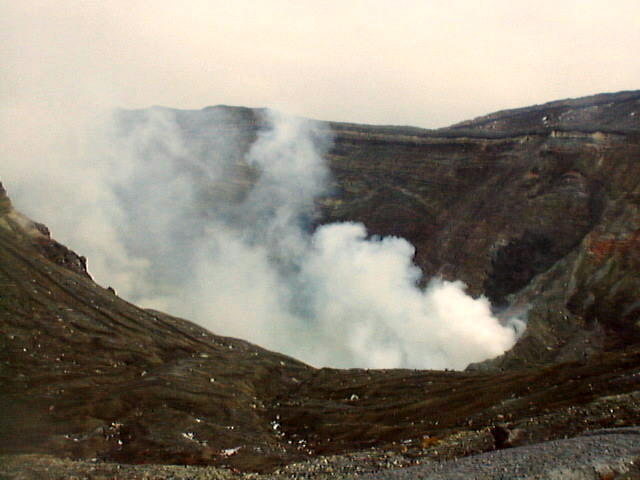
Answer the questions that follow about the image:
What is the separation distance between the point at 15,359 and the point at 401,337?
142ft

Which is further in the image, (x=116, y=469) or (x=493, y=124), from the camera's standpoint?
(x=493, y=124)

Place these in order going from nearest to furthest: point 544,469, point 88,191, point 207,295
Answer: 1. point 544,469
2. point 207,295
3. point 88,191

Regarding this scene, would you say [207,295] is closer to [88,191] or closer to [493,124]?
[88,191]

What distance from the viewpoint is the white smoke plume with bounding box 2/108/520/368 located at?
80.1 metres

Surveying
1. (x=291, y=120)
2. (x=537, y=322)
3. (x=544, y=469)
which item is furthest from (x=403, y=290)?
(x=544, y=469)

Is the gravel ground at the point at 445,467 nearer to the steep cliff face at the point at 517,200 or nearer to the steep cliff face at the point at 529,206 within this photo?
the steep cliff face at the point at 529,206

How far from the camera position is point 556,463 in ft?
65.3

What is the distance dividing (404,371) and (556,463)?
113ft

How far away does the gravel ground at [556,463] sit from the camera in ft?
62.5

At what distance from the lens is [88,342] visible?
2063 inches

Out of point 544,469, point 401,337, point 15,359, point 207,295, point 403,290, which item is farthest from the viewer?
point 207,295

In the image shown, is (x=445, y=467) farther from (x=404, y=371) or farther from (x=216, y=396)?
(x=404, y=371)

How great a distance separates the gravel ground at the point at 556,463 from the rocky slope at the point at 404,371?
10.8 ft

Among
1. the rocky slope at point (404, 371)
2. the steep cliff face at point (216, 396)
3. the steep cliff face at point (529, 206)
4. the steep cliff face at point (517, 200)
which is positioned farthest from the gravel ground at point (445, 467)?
the steep cliff face at point (517, 200)
